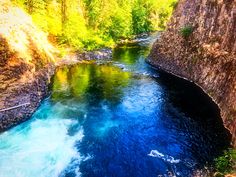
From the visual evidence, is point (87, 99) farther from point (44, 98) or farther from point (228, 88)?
point (228, 88)

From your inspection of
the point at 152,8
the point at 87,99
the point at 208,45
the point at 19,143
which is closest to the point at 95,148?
the point at 19,143

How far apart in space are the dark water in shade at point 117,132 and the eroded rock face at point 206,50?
1835 millimetres

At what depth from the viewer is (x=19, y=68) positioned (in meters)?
36.6

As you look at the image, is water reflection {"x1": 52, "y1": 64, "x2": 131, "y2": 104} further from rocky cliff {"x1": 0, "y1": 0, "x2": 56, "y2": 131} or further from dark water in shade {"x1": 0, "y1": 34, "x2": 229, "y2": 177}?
rocky cliff {"x1": 0, "y1": 0, "x2": 56, "y2": 131}

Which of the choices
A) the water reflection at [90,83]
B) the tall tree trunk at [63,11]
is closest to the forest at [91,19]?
the tall tree trunk at [63,11]

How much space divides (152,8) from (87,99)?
69728 mm

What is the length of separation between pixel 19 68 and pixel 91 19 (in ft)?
133

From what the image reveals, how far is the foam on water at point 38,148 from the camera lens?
22.3 m

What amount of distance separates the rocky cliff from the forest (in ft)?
27.7

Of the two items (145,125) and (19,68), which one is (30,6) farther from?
(145,125)

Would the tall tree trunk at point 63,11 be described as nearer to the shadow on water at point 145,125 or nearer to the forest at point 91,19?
the forest at point 91,19

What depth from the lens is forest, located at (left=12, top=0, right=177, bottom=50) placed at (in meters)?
60.8

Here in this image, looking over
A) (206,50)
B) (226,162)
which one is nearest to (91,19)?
(206,50)

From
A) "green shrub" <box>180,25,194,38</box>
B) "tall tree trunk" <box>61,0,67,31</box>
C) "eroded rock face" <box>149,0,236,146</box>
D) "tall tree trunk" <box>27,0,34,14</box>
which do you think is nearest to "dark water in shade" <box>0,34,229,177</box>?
"eroded rock face" <box>149,0,236,146</box>
